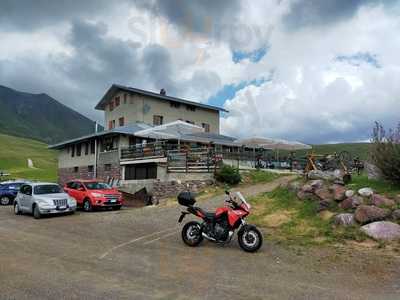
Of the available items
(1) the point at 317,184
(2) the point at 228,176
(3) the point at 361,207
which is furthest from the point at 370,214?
(2) the point at 228,176

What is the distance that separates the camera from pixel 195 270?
7.24m

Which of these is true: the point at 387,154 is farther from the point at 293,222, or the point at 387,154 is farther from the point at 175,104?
the point at 175,104

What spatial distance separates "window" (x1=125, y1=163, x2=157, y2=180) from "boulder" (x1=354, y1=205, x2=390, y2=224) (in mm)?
17884

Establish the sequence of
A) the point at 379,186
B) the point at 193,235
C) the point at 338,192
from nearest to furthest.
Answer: the point at 193,235, the point at 379,186, the point at 338,192

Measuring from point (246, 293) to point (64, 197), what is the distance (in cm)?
1272

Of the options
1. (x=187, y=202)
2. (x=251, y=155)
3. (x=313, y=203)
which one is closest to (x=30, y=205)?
(x=187, y=202)

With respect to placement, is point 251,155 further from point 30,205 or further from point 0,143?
point 0,143

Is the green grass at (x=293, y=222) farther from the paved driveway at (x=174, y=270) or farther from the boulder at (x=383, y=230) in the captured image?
the paved driveway at (x=174, y=270)

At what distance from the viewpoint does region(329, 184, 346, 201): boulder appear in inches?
457

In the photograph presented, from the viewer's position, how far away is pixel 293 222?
37.7 feet

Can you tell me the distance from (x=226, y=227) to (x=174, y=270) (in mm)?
2314

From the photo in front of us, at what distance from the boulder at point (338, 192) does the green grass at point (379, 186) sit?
0.30m

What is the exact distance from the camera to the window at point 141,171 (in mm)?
27278

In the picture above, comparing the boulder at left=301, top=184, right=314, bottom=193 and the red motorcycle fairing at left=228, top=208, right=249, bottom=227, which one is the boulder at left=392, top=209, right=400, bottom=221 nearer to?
the boulder at left=301, top=184, right=314, bottom=193
